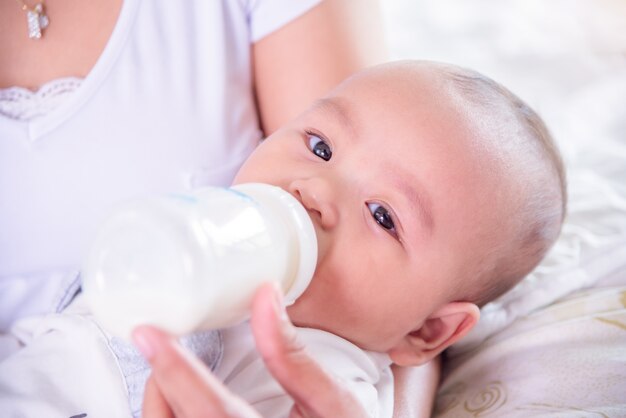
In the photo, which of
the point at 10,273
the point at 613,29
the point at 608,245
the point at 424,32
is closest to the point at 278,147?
the point at 10,273

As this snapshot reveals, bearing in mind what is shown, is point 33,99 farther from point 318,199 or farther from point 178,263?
point 178,263

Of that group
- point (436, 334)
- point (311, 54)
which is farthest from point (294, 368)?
point (311, 54)

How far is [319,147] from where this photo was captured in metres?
1.03

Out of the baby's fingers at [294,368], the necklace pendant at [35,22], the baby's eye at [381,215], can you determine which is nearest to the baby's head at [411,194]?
the baby's eye at [381,215]

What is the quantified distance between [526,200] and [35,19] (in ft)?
2.86

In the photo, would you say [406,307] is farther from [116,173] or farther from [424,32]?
[424,32]

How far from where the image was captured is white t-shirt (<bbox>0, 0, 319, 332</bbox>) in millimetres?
1145

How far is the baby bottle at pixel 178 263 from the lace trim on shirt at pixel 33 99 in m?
0.57

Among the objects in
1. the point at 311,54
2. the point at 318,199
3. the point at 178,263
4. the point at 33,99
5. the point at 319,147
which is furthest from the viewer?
the point at 311,54

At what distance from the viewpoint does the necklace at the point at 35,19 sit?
3.85 feet

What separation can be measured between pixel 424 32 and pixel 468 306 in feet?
3.89

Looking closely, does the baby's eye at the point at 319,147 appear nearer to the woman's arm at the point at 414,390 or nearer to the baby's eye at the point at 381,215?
the baby's eye at the point at 381,215

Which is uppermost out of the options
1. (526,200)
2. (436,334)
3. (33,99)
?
(33,99)

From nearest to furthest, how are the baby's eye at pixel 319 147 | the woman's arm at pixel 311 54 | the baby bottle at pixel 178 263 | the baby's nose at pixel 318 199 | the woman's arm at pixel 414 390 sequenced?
1. the baby bottle at pixel 178 263
2. the baby's nose at pixel 318 199
3. the baby's eye at pixel 319 147
4. the woman's arm at pixel 414 390
5. the woman's arm at pixel 311 54
